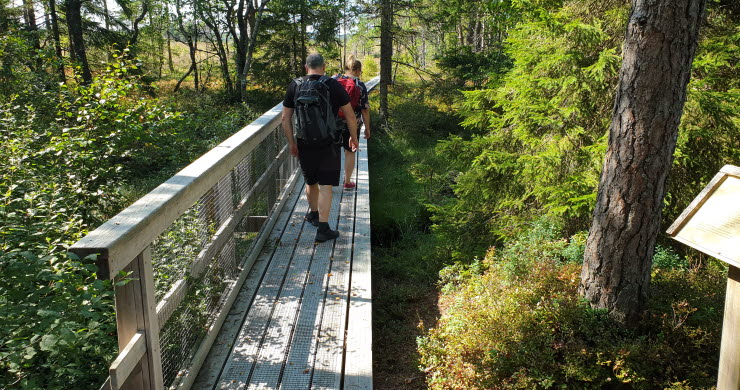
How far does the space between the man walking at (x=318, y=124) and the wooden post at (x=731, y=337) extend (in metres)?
3.48

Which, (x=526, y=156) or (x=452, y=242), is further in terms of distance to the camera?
(x=452, y=242)

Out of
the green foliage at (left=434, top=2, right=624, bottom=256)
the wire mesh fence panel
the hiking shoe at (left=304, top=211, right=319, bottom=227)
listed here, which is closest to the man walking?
the hiking shoe at (left=304, top=211, right=319, bottom=227)

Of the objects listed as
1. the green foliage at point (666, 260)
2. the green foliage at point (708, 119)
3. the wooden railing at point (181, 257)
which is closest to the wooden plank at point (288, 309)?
the wooden railing at point (181, 257)

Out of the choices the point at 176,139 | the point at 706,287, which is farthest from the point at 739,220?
the point at 176,139

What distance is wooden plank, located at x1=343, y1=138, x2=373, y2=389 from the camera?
339 centimetres

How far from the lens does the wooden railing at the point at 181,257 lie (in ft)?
7.30

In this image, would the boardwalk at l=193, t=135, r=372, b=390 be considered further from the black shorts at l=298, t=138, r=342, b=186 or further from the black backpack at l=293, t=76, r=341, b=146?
the black backpack at l=293, t=76, r=341, b=146

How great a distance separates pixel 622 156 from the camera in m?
3.75

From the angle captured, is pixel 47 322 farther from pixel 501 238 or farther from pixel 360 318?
pixel 501 238

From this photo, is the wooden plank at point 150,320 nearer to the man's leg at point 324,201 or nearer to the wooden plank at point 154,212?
the wooden plank at point 154,212

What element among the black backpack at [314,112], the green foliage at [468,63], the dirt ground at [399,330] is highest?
the green foliage at [468,63]

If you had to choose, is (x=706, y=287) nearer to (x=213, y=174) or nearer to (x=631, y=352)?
(x=631, y=352)

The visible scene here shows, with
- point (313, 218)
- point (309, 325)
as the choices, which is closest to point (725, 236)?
point (309, 325)

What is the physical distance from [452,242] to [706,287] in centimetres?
307
